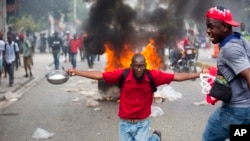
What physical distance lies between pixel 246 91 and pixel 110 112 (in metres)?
5.53

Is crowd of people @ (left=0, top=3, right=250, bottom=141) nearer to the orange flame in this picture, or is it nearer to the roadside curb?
the orange flame

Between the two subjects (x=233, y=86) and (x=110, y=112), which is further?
(x=110, y=112)

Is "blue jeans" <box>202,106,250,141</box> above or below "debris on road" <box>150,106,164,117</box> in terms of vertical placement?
above

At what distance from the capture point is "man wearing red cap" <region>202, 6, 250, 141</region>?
3318 millimetres

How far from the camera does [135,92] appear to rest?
14.5 ft

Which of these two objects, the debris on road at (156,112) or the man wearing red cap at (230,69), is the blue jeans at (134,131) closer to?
the man wearing red cap at (230,69)

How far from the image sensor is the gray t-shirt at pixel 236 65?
3.31 metres

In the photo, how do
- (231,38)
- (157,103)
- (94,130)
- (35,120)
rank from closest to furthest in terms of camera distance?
(231,38), (94,130), (35,120), (157,103)

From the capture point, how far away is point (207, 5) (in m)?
13.2

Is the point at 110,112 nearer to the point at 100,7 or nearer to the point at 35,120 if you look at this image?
the point at 35,120

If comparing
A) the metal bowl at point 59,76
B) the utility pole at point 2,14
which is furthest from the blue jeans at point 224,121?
the utility pole at point 2,14

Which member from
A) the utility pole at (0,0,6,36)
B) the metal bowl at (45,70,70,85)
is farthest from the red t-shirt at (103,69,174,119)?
the utility pole at (0,0,6,36)

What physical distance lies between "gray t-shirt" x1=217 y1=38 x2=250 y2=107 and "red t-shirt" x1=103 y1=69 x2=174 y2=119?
106cm

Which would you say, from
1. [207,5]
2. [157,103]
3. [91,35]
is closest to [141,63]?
[157,103]
